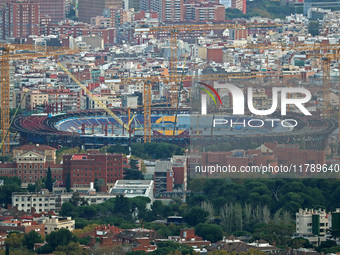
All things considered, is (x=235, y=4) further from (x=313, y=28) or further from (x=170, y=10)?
(x=313, y=28)

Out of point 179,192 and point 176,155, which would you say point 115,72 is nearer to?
point 176,155

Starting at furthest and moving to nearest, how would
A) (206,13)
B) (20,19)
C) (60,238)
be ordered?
(206,13) < (20,19) < (60,238)

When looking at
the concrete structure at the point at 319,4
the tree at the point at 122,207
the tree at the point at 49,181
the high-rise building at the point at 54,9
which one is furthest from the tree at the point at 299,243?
the high-rise building at the point at 54,9

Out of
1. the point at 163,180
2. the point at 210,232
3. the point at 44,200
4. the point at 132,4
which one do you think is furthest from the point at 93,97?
the point at 132,4

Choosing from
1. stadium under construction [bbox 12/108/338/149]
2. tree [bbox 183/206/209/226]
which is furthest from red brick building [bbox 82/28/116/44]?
tree [bbox 183/206/209/226]

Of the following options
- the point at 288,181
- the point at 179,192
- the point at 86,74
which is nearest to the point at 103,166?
the point at 179,192

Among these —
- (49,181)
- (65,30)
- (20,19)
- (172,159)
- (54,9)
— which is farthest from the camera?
(54,9)

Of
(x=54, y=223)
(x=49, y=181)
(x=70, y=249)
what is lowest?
(x=49, y=181)

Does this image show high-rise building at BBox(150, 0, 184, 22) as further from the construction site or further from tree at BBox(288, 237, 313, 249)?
tree at BBox(288, 237, 313, 249)
